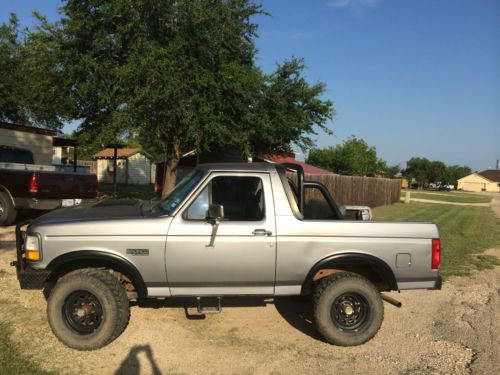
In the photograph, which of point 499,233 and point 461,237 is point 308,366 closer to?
point 461,237

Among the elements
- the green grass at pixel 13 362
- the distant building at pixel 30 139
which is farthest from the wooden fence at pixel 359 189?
the green grass at pixel 13 362

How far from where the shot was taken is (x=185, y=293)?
449cm

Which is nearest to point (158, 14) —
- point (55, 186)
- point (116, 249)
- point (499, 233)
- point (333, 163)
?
point (55, 186)

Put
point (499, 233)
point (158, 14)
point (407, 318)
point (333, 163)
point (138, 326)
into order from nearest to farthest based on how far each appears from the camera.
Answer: point (138, 326) < point (407, 318) < point (158, 14) < point (499, 233) < point (333, 163)

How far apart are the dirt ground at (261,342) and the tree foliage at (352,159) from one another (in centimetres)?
5240

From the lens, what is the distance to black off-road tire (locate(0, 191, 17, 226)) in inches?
403

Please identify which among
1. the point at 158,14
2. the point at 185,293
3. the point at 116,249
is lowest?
the point at 185,293

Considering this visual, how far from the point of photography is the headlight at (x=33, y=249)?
433 centimetres

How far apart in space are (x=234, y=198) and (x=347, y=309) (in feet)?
5.57

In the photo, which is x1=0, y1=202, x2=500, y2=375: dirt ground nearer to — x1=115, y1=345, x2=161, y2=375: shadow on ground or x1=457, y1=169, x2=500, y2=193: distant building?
x1=115, y1=345, x2=161, y2=375: shadow on ground

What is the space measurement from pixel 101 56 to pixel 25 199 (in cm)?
546

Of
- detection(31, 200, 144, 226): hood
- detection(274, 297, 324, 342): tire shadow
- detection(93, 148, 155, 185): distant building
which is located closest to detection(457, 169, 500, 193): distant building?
detection(93, 148, 155, 185): distant building

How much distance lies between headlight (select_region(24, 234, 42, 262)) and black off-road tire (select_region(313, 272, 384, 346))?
2851mm

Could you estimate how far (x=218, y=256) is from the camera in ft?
14.5
